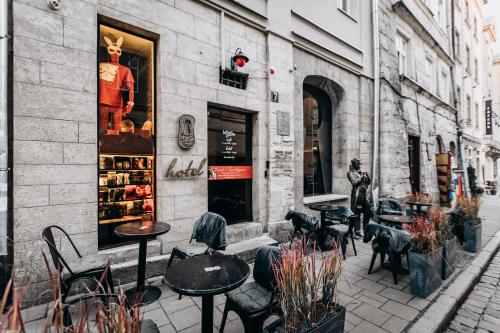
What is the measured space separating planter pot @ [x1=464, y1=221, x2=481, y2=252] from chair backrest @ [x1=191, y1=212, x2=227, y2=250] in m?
5.36

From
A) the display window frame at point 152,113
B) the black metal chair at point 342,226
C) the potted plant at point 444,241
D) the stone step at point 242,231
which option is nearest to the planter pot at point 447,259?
the potted plant at point 444,241

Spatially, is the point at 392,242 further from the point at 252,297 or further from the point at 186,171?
the point at 186,171

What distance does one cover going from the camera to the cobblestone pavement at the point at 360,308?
109 inches

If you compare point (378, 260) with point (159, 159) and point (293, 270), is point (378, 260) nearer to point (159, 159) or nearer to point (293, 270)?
point (293, 270)

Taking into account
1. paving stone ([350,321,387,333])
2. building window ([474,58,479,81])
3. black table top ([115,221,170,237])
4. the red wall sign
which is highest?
building window ([474,58,479,81])

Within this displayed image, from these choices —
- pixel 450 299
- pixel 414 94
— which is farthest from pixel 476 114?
pixel 450 299

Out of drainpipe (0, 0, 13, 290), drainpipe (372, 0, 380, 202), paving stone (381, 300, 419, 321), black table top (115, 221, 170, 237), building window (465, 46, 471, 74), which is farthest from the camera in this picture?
building window (465, 46, 471, 74)

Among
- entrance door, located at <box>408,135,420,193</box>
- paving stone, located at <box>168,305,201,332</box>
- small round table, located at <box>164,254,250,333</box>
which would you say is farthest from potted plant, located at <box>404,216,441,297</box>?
entrance door, located at <box>408,135,420,193</box>

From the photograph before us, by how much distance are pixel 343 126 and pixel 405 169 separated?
338 centimetres

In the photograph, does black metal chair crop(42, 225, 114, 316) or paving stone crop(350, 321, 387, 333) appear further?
paving stone crop(350, 321, 387, 333)

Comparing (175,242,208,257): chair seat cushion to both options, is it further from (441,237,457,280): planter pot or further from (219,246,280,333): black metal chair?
(441,237,457,280): planter pot

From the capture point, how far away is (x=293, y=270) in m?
1.95

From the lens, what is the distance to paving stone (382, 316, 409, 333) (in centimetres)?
274

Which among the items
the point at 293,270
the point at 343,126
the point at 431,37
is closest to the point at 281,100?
the point at 343,126
